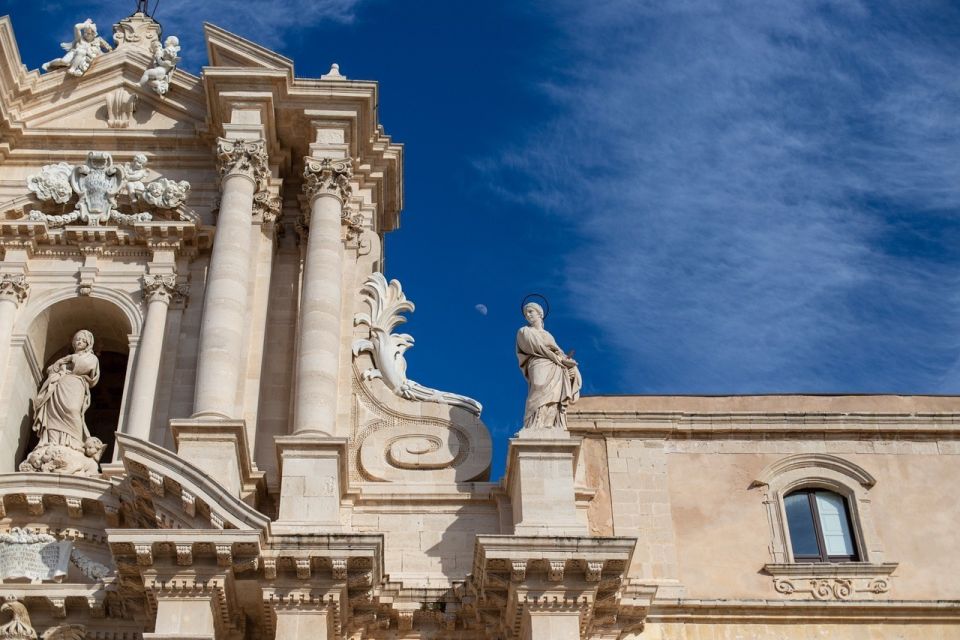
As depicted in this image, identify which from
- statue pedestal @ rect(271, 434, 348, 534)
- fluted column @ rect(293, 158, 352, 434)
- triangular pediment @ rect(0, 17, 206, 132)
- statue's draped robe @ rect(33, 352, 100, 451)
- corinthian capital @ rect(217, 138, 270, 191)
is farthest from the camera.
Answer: triangular pediment @ rect(0, 17, 206, 132)

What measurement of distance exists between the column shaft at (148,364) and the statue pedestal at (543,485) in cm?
457

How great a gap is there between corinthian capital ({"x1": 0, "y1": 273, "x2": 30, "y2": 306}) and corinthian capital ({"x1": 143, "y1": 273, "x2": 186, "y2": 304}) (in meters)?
1.57

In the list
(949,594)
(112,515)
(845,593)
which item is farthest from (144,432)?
(949,594)

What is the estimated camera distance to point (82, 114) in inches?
922

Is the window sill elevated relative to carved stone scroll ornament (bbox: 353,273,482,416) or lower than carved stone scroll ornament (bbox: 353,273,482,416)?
lower

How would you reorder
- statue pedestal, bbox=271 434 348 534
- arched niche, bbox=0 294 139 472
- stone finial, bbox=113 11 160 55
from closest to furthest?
statue pedestal, bbox=271 434 348 534
arched niche, bbox=0 294 139 472
stone finial, bbox=113 11 160 55

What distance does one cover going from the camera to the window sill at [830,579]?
1891cm

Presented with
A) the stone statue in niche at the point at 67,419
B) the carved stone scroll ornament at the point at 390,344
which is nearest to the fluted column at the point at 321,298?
the carved stone scroll ornament at the point at 390,344

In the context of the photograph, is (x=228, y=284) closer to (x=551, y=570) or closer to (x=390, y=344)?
(x=390, y=344)

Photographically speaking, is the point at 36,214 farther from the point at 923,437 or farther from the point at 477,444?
the point at 923,437

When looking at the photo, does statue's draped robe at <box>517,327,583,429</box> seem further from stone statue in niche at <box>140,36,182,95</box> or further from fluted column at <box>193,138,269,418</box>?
stone statue in niche at <box>140,36,182,95</box>

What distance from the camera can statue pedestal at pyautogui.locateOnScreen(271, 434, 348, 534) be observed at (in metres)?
17.5

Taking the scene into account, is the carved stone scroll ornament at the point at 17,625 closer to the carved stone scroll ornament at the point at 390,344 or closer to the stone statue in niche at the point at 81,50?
the carved stone scroll ornament at the point at 390,344

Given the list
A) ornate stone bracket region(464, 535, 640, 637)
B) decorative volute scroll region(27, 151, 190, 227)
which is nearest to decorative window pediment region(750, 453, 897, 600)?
ornate stone bracket region(464, 535, 640, 637)
